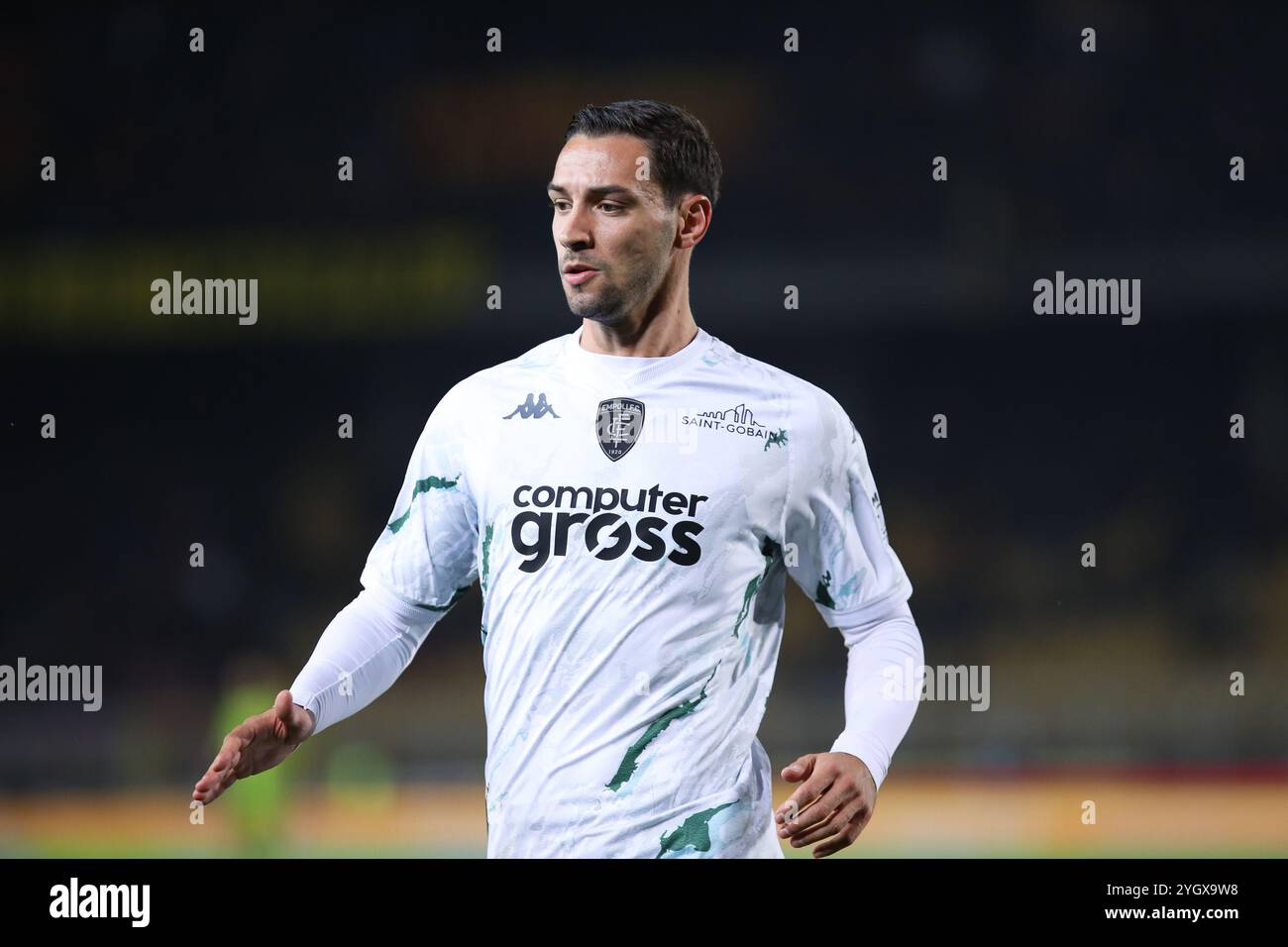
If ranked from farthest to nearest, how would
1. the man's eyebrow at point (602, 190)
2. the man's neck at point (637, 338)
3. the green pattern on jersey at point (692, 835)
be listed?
1. the man's neck at point (637, 338)
2. the man's eyebrow at point (602, 190)
3. the green pattern on jersey at point (692, 835)

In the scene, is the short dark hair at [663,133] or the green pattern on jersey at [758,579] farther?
the short dark hair at [663,133]

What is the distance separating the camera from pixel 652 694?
9.18ft

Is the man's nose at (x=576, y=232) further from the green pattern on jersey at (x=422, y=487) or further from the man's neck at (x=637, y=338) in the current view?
the green pattern on jersey at (x=422, y=487)

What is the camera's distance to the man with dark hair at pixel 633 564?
2.79 m

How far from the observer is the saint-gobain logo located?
2.98m

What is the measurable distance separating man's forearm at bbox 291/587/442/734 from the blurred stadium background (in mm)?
3969

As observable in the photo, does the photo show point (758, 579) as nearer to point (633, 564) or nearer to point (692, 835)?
point (633, 564)

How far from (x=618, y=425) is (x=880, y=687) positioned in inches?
29.4

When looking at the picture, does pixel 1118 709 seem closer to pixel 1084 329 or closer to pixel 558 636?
pixel 1084 329

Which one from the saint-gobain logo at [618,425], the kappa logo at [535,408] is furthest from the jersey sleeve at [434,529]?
the saint-gobain logo at [618,425]

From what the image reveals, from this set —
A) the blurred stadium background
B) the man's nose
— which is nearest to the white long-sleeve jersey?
the man's nose

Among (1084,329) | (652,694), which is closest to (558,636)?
(652,694)

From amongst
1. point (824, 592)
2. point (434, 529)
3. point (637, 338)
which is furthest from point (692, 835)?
point (637, 338)

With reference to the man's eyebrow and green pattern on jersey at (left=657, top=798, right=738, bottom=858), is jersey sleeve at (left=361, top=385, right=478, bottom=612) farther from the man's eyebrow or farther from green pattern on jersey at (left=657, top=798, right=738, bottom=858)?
green pattern on jersey at (left=657, top=798, right=738, bottom=858)
